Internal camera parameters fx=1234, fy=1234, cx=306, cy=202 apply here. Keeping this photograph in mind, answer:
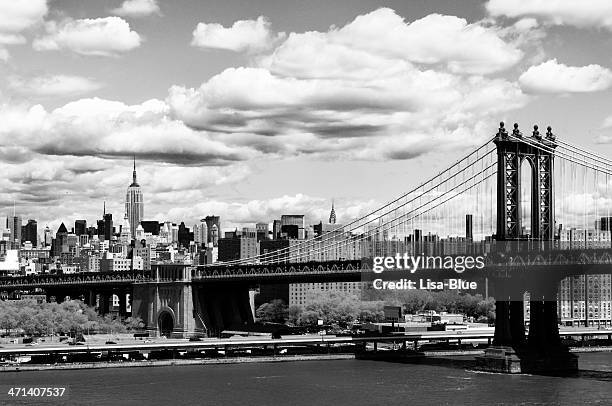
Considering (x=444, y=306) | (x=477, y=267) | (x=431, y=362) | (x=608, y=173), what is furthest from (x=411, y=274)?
(x=444, y=306)

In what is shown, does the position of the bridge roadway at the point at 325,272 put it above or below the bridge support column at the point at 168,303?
above

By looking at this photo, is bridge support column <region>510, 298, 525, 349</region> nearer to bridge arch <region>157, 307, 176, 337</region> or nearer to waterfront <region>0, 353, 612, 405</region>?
waterfront <region>0, 353, 612, 405</region>

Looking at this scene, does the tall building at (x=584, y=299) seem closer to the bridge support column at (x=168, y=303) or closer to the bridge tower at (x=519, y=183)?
the bridge support column at (x=168, y=303)

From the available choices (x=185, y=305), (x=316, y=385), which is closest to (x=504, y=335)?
(x=316, y=385)

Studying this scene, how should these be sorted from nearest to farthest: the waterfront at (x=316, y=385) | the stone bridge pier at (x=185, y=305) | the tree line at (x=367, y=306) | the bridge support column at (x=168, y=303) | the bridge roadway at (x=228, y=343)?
the waterfront at (x=316, y=385) < the bridge roadway at (x=228, y=343) < the bridge support column at (x=168, y=303) < the stone bridge pier at (x=185, y=305) < the tree line at (x=367, y=306)

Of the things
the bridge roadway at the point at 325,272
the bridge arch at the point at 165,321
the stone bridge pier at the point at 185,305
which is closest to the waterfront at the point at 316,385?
the bridge roadway at the point at 325,272
